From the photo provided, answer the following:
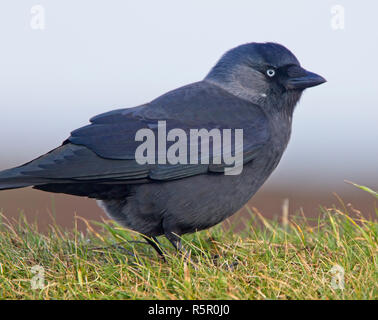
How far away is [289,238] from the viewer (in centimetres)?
528

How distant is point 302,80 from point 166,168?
1.65m

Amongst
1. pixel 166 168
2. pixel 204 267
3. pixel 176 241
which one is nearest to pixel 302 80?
pixel 166 168

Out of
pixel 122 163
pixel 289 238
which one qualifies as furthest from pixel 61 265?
pixel 289 238

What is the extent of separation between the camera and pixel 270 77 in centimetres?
546

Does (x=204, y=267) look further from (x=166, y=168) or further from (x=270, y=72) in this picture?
(x=270, y=72)

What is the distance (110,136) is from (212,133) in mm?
879

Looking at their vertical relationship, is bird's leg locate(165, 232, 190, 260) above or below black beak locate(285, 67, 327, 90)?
below

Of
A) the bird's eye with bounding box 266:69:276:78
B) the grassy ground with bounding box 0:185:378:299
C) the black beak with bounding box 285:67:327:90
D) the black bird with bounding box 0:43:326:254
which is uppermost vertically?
the bird's eye with bounding box 266:69:276:78

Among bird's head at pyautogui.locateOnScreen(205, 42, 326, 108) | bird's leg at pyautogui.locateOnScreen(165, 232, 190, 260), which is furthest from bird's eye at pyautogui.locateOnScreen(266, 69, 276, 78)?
bird's leg at pyautogui.locateOnScreen(165, 232, 190, 260)

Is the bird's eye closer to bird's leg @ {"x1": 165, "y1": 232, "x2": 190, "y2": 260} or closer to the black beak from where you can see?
the black beak

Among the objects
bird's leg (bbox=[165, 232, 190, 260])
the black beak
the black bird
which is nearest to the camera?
the black bird

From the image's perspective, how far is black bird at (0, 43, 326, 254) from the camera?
4.66 meters

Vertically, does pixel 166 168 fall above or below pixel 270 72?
below
